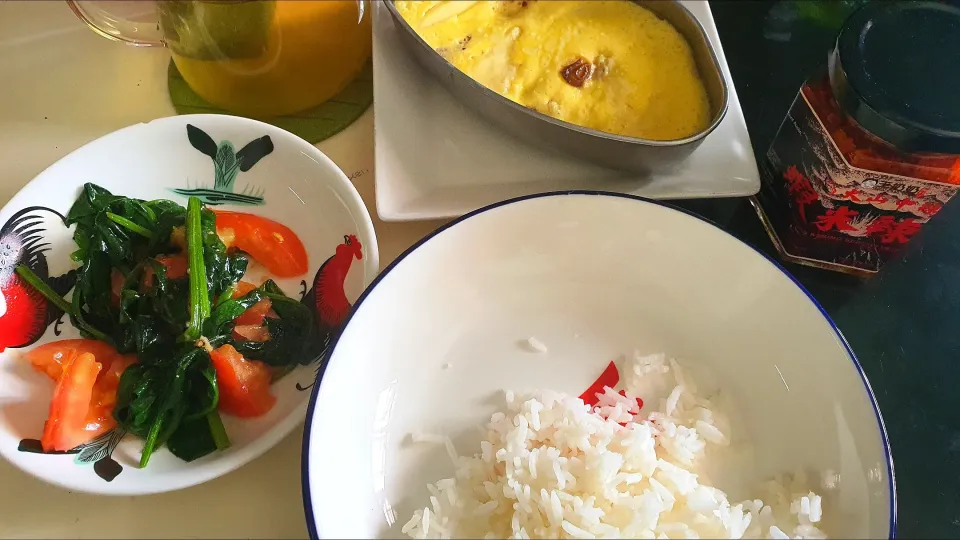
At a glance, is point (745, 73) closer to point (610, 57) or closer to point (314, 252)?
point (610, 57)

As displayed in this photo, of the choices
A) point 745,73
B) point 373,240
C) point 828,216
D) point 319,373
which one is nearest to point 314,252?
point 373,240

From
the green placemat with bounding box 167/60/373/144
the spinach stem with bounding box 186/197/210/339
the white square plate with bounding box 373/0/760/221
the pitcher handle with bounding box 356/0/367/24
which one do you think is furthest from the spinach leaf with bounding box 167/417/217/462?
the pitcher handle with bounding box 356/0/367/24

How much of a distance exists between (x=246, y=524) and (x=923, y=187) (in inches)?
36.4

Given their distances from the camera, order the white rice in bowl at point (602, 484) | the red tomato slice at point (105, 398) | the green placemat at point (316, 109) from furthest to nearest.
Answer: the green placemat at point (316, 109) → the red tomato slice at point (105, 398) → the white rice in bowl at point (602, 484)

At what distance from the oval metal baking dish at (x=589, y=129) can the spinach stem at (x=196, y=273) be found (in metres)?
0.44

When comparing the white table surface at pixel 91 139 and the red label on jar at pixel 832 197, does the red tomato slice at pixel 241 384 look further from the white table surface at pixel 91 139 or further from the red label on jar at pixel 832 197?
the red label on jar at pixel 832 197

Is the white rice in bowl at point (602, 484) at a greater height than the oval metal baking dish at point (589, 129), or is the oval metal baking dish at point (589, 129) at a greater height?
the oval metal baking dish at point (589, 129)

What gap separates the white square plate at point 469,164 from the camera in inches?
39.3

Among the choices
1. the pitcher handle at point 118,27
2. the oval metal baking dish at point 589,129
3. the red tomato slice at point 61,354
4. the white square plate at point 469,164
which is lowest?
the red tomato slice at point 61,354

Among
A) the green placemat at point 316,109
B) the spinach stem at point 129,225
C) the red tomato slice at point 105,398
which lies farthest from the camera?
the green placemat at point 316,109

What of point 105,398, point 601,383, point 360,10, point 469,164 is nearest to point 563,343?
point 601,383

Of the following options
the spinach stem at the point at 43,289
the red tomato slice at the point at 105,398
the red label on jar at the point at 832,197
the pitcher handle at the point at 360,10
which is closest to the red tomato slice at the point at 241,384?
the red tomato slice at the point at 105,398

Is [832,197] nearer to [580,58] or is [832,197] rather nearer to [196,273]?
[580,58]

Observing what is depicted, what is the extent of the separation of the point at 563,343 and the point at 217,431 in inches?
17.9
